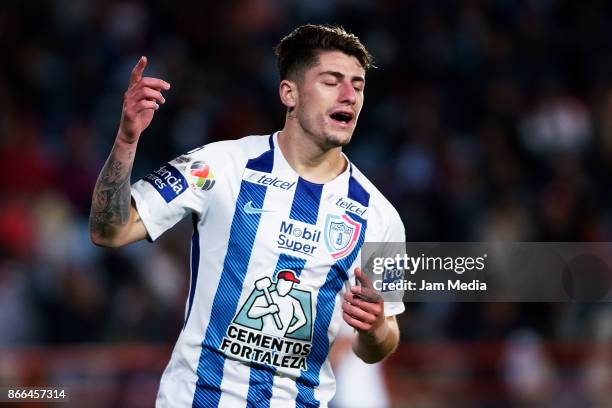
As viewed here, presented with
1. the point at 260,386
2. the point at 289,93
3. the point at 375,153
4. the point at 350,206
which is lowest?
the point at 260,386

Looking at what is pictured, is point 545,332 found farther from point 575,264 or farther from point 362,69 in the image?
point 362,69

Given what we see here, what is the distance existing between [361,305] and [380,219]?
0.64m

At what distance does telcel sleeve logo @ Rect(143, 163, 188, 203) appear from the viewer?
460cm

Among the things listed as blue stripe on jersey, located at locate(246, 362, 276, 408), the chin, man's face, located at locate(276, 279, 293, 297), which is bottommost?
blue stripe on jersey, located at locate(246, 362, 276, 408)

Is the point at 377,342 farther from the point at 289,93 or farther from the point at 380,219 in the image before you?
the point at 289,93

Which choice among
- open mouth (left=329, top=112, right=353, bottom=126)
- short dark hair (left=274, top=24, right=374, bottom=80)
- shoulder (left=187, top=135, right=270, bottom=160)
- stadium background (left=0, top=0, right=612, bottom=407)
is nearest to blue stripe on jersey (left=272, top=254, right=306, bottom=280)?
shoulder (left=187, top=135, right=270, bottom=160)

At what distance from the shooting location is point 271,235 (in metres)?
4.71

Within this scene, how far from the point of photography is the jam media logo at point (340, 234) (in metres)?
4.79

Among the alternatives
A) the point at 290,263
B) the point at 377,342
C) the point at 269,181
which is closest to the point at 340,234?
the point at 290,263

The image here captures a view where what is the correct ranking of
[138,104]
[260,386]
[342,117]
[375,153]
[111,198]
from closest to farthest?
1. [138,104]
2. [111,198]
3. [260,386]
4. [342,117]
5. [375,153]

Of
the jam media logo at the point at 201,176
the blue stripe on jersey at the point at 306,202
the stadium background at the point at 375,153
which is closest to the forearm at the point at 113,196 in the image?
the jam media logo at the point at 201,176

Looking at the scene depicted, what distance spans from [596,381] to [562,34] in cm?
453

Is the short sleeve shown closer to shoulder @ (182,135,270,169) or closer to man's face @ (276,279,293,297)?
shoulder @ (182,135,270,169)

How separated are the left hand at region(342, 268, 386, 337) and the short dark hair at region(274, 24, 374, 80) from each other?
1108mm
